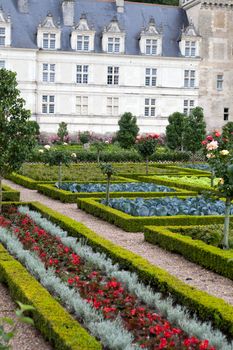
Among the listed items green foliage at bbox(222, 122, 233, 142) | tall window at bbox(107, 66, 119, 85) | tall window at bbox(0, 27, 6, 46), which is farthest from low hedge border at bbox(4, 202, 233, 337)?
tall window at bbox(107, 66, 119, 85)

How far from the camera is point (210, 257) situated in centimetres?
1029

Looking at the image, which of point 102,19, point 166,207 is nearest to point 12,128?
point 166,207

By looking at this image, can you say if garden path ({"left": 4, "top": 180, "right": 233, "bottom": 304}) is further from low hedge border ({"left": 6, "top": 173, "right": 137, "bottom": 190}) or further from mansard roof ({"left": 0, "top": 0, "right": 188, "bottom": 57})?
mansard roof ({"left": 0, "top": 0, "right": 188, "bottom": 57})

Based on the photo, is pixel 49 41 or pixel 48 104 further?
pixel 48 104

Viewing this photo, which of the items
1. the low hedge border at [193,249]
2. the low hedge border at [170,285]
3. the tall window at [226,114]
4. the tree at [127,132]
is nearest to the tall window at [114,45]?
the tree at [127,132]

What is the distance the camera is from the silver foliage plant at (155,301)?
673 centimetres

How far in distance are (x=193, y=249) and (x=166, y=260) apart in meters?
0.52

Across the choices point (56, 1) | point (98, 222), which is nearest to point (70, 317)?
point (98, 222)

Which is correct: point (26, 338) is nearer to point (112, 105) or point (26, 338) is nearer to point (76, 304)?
point (76, 304)

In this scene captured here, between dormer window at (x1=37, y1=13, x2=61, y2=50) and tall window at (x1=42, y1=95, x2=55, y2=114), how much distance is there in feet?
10.9

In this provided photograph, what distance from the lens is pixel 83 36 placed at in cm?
4322

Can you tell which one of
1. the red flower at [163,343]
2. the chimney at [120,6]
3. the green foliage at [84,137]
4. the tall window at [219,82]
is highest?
the chimney at [120,6]

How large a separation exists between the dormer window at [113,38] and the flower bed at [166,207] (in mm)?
28937

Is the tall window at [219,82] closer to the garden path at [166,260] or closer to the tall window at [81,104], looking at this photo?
the tall window at [81,104]
